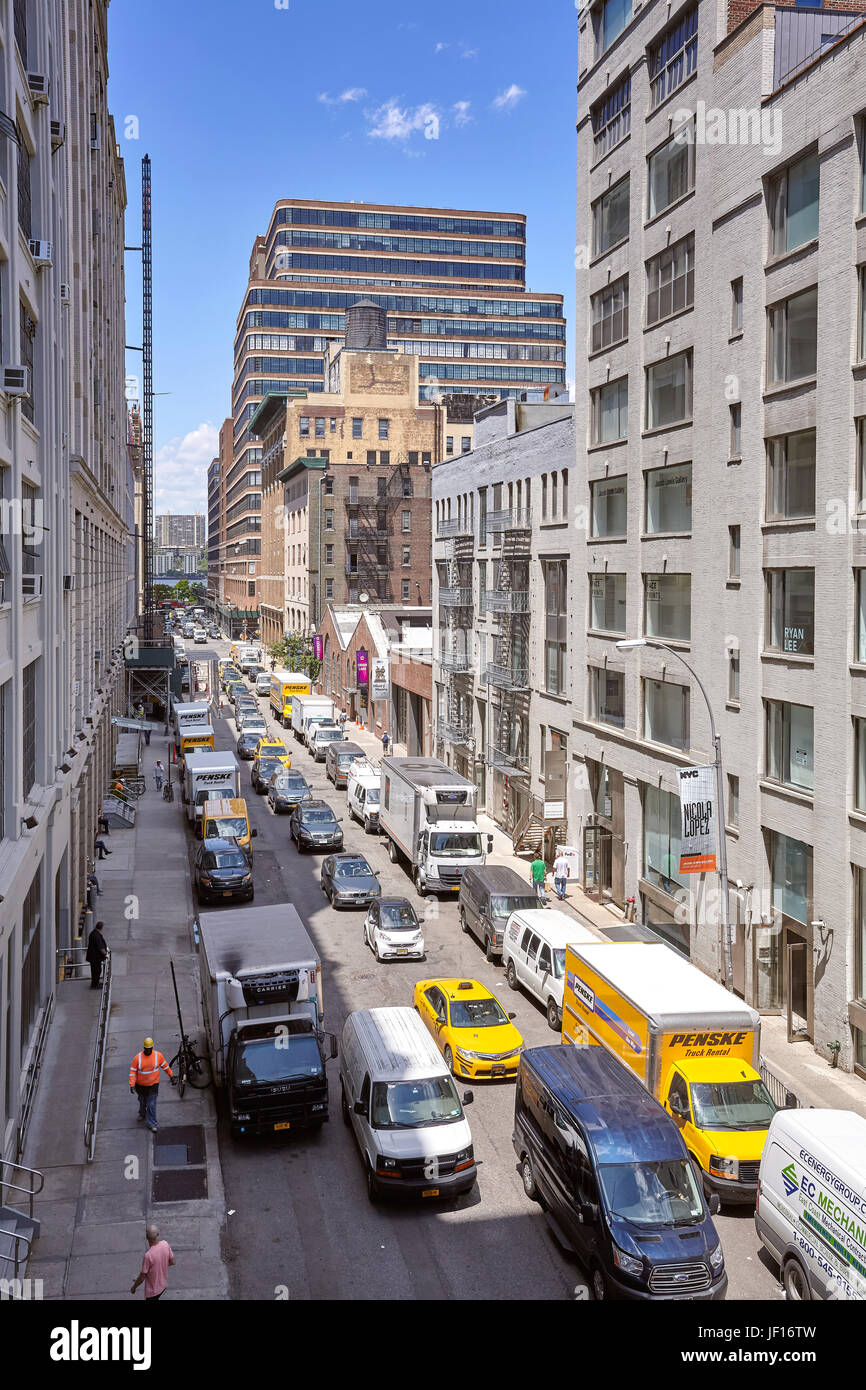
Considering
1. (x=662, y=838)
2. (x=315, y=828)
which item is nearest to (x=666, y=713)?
(x=662, y=838)

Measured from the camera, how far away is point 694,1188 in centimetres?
1486

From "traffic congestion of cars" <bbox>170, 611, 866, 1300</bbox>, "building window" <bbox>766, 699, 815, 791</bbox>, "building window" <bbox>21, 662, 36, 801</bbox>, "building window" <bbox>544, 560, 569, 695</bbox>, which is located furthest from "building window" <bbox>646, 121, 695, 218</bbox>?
"building window" <bbox>21, 662, 36, 801</bbox>

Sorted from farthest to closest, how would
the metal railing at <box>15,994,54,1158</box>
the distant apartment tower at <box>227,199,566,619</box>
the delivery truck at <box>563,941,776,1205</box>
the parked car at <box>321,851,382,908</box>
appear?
the distant apartment tower at <box>227,199,566,619</box> < the parked car at <box>321,851,382,908</box> < the metal railing at <box>15,994,54,1158</box> < the delivery truck at <box>563,941,776,1205</box>

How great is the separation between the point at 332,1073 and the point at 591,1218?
29.9ft

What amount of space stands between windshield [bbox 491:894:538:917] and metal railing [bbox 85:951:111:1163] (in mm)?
10042

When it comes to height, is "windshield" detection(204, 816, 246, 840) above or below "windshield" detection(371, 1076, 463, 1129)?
above

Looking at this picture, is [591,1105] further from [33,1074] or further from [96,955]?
[96,955]

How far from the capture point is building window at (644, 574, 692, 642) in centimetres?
3130

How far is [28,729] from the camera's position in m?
22.1

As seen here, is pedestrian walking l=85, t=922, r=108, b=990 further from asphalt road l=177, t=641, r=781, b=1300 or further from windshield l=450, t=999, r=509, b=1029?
windshield l=450, t=999, r=509, b=1029

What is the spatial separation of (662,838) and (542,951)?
7763 millimetres

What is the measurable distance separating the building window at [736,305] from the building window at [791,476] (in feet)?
11.8

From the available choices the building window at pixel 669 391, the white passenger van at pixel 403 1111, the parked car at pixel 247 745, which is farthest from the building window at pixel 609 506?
the parked car at pixel 247 745

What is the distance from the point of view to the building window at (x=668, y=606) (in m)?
31.3
